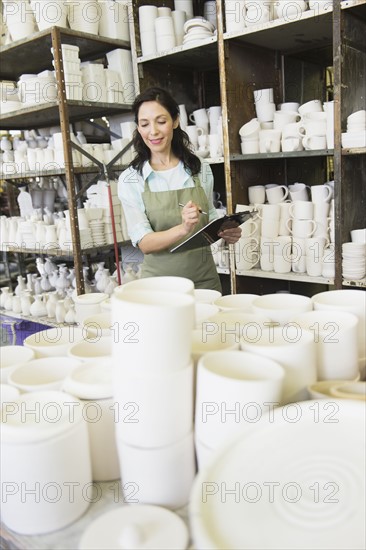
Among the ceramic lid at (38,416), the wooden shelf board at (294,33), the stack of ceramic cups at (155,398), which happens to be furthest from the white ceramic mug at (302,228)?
the ceramic lid at (38,416)

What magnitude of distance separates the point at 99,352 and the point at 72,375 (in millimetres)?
154

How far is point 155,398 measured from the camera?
2.80 ft

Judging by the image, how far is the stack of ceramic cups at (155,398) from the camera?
839mm

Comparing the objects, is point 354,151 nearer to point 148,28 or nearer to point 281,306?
point 281,306

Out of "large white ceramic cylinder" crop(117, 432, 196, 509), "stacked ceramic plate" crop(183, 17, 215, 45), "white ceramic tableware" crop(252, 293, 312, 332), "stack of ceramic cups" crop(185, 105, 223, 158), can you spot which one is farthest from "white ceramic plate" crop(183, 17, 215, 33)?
"large white ceramic cylinder" crop(117, 432, 196, 509)

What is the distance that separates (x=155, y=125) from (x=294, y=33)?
130 centimetres

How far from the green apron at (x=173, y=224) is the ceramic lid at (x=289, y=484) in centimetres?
166

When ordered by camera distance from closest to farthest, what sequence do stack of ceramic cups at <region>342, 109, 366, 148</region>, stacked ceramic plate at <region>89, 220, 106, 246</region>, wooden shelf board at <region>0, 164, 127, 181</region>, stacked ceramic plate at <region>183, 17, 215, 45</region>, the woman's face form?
the woman's face < stack of ceramic cups at <region>342, 109, 366, 148</region> < stacked ceramic plate at <region>183, 17, 215, 45</region> < wooden shelf board at <region>0, 164, 127, 181</region> < stacked ceramic plate at <region>89, 220, 106, 246</region>

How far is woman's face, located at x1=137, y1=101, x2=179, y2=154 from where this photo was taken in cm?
226

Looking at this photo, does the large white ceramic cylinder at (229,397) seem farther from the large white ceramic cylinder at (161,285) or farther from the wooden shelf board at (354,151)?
the wooden shelf board at (354,151)

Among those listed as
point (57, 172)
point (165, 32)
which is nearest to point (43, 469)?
point (57, 172)

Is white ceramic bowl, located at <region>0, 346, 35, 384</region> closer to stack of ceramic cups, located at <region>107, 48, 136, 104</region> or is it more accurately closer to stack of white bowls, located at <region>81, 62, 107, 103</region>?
stack of white bowls, located at <region>81, 62, 107, 103</region>

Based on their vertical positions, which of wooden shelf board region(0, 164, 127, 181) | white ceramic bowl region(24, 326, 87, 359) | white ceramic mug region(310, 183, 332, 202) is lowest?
white ceramic bowl region(24, 326, 87, 359)

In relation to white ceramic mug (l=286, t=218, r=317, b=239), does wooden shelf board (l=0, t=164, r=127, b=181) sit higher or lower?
higher
